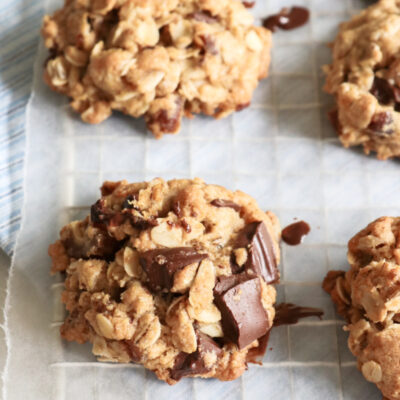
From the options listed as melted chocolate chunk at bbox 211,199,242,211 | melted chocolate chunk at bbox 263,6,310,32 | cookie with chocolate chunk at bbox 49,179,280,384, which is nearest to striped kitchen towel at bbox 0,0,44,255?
cookie with chocolate chunk at bbox 49,179,280,384

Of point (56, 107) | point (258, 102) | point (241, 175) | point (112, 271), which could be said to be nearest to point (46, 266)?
point (112, 271)

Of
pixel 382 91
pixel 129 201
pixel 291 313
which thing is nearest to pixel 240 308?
pixel 291 313

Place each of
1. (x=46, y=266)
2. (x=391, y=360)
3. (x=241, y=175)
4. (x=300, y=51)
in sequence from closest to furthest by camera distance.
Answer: (x=391, y=360) → (x=46, y=266) → (x=241, y=175) → (x=300, y=51)

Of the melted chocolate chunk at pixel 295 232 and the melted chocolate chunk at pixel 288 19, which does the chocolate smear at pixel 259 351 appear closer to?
the melted chocolate chunk at pixel 295 232

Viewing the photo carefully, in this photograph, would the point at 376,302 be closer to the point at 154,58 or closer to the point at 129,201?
the point at 129,201

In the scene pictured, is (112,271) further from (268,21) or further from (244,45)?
(268,21)

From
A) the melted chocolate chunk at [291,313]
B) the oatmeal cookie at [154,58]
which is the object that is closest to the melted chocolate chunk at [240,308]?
the melted chocolate chunk at [291,313]

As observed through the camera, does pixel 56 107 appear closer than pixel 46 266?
No

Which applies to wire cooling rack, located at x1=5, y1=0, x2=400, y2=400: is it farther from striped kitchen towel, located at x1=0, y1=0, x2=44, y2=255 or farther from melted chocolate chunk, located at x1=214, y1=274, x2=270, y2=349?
melted chocolate chunk, located at x1=214, y1=274, x2=270, y2=349
